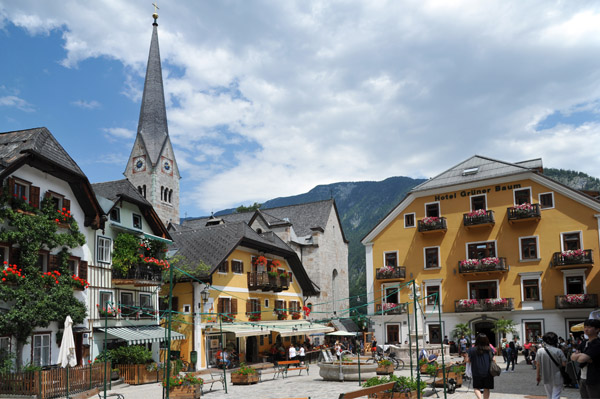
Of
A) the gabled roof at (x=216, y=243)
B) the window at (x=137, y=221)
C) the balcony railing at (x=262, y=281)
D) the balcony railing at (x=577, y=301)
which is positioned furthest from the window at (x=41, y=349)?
the balcony railing at (x=577, y=301)

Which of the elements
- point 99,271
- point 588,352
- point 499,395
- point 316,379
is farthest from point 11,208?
point 588,352

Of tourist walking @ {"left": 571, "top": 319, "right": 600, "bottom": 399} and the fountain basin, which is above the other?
tourist walking @ {"left": 571, "top": 319, "right": 600, "bottom": 399}

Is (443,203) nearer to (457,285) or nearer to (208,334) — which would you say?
(457,285)

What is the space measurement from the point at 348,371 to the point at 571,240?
2185 cm

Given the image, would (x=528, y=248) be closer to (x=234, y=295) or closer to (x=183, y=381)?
(x=234, y=295)

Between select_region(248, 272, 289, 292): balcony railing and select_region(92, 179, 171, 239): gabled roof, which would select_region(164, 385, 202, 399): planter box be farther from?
select_region(248, 272, 289, 292): balcony railing

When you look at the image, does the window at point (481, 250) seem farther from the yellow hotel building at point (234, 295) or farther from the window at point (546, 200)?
the yellow hotel building at point (234, 295)

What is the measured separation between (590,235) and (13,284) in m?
34.2

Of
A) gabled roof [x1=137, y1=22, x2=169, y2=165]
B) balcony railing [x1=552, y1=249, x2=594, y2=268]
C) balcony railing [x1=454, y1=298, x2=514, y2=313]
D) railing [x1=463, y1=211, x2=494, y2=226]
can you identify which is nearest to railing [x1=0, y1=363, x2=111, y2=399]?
balcony railing [x1=454, y1=298, x2=514, y2=313]

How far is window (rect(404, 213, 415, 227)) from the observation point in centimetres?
4512

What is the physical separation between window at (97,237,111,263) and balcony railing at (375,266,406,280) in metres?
22.6

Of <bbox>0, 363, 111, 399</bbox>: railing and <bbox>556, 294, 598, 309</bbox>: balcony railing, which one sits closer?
<bbox>0, 363, 111, 399</bbox>: railing

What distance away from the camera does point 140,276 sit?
29719 mm

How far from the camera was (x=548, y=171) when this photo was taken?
17412 cm
